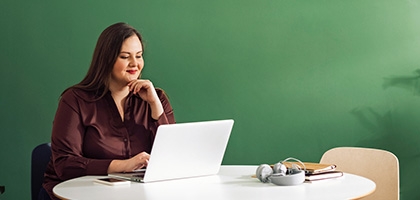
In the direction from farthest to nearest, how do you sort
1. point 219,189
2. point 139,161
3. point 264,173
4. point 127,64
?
point 127,64 < point 139,161 < point 264,173 < point 219,189

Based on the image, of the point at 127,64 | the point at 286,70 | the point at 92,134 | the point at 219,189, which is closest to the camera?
the point at 219,189

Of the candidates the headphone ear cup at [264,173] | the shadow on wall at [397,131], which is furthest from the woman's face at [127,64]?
the shadow on wall at [397,131]

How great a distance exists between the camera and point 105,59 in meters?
3.12

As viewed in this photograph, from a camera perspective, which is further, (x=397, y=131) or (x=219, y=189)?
(x=397, y=131)

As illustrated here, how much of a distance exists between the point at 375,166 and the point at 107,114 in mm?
1164

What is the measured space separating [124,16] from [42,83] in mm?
589

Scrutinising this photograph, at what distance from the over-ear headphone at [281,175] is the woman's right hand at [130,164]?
45 cm

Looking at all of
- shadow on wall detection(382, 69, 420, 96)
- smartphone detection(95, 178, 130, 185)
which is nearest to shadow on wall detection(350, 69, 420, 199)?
shadow on wall detection(382, 69, 420, 96)

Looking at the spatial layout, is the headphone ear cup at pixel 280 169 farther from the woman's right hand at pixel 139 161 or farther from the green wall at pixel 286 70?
the green wall at pixel 286 70

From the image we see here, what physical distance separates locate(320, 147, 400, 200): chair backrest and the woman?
82 cm

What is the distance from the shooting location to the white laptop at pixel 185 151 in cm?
254

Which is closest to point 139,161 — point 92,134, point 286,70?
point 92,134

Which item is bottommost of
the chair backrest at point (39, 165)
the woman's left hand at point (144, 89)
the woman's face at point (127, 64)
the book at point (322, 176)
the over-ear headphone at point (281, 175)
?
the chair backrest at point (39, 165)

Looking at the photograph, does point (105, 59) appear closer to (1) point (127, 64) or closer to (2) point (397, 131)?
(1) point (127, 64)
